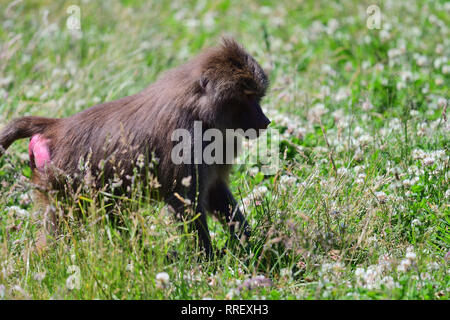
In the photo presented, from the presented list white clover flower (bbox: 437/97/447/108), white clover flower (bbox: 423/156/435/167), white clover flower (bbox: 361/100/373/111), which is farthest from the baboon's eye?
white clover flower (bbox: 437/97/447/108)

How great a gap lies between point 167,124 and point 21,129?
914 mm

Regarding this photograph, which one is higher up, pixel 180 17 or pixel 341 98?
pixel 180 17

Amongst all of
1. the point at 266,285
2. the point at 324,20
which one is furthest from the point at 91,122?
the point at 324,20

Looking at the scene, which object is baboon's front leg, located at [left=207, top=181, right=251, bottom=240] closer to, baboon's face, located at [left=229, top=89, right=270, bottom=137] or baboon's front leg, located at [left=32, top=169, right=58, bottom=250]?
baboon's face, located at [left=229, top=89, right=270, bottom=137]

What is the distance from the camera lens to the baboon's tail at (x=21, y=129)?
3605mm

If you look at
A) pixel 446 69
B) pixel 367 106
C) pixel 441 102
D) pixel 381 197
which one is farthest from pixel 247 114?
pixel 446 69

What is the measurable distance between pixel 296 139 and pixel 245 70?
131 centimetres

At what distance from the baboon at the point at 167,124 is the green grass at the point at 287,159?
18 centimetres

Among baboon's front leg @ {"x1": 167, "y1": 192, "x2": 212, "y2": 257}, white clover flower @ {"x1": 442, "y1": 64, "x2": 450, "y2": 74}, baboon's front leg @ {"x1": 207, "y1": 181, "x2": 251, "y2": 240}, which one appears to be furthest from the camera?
white clover flower @ {"x1": 442, "y1": 64, "x2": 450, "y2": 74}

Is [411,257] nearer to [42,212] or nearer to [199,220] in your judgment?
[199,220]

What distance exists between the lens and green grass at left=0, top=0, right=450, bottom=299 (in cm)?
296

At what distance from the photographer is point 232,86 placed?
347 cm

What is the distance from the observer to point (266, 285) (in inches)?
116

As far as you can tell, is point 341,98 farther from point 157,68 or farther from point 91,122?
point 91,122
